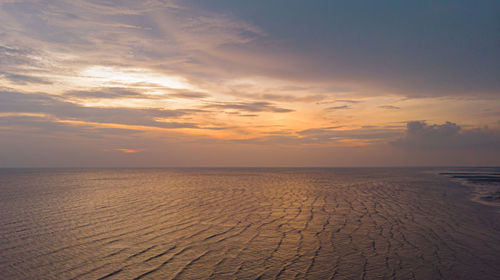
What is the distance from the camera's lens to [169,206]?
23.9 meters

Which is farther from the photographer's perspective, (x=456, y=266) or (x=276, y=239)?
(x=276, y=239)

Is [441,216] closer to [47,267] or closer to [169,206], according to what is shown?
[169,206]

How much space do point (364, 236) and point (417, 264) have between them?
12.7 ft

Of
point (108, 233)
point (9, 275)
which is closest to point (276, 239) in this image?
point (108, 233)

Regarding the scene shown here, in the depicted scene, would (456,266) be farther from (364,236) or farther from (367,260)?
(364,236)

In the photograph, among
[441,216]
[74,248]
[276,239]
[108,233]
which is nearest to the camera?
[74,248]

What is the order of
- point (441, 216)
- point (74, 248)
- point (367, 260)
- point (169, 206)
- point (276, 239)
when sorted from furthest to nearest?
1. point (169, 206)
2. point (441, 216)
3. point (276, 239)
4. point (74, 248)
5. point (367, 260)

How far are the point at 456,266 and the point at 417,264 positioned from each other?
1127mm

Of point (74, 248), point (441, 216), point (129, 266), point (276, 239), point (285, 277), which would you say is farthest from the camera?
point (441, 216)

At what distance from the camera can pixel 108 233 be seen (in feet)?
49.0

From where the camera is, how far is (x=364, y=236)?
46.8 feet

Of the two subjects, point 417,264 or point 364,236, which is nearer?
point 417,264

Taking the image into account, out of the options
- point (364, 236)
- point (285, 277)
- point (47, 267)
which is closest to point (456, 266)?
point (364, 236)

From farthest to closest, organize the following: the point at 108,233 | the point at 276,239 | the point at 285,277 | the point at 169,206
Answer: the point at 169,206 → the point at 108,233 → the point at 276,239 → the point at 285,277
